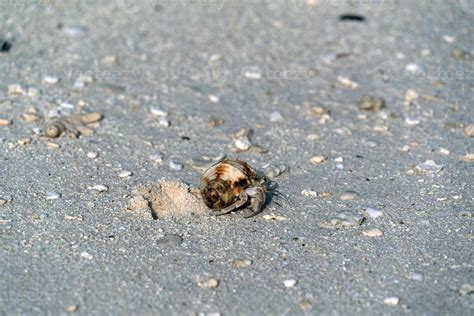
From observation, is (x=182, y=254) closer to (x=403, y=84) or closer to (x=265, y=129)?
(x=265, y=129)

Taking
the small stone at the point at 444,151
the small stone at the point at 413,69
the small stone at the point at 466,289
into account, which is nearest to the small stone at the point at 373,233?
the small stone at the point at 466,289

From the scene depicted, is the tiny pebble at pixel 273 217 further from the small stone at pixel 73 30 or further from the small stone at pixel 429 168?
the small stone at pixel 73 30

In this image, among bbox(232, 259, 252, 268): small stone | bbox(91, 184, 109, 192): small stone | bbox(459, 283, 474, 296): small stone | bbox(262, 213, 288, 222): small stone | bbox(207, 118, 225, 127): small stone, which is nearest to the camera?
bbox(459, 283, 474, 296): small stone

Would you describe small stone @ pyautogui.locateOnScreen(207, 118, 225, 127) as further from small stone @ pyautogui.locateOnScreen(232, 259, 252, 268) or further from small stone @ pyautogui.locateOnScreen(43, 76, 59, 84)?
small stone @ pyautogui.locateOnScreen(232, 259, 252, 268)

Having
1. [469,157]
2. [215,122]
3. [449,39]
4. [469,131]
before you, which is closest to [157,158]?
[215,122]

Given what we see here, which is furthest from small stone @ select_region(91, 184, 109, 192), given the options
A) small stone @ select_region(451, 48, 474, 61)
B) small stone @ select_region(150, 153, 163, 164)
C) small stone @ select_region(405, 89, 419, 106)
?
small stone @ select_region(451, 48, 474, 61)

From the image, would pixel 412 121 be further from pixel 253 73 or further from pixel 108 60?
pixel 108 60

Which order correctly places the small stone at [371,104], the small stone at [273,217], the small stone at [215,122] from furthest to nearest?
1. the small stone at [371,104]
2. the small stone at [215,122]
3. the small stone at [273,217]

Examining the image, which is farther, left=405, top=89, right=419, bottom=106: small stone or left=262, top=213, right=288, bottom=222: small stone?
left=405, top=89, right=419, bottom=106: small stone

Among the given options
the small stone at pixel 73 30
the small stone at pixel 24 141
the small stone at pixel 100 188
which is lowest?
the small stone at pixel 73 30
